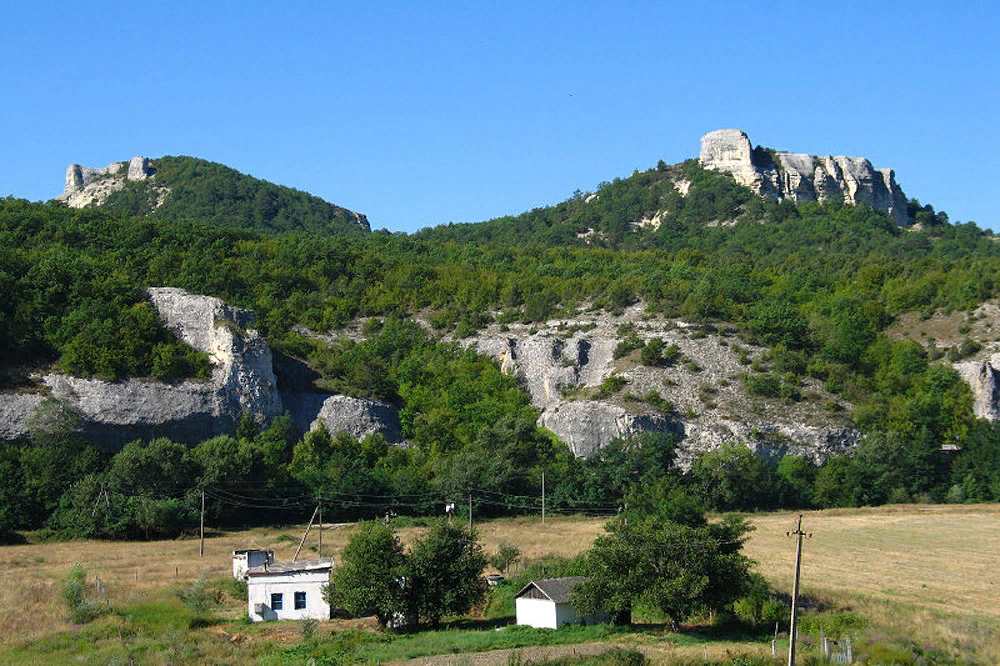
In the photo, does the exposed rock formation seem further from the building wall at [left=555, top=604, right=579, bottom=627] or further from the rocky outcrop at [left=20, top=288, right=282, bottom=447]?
the building wall at [left=555, top=604, right=579, bottom=627]

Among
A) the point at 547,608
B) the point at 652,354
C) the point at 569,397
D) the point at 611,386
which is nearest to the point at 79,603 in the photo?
the point at 547,608

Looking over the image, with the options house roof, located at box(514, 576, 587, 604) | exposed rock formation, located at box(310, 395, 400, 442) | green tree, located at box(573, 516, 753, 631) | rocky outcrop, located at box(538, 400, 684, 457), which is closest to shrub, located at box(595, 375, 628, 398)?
rocky outcrop, located at box(538, 400, 684, 457)

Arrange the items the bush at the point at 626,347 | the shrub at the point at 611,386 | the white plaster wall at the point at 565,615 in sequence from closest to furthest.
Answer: the white plaster wall at the point at 565,615, the shrub at the point at 611,386, the bush at the point at 626,347

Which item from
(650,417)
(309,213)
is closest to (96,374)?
(650,417)

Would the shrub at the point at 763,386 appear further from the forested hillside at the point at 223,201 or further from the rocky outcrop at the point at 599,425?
the forested hillside at the point at 223,201

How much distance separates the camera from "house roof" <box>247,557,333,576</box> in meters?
38.8

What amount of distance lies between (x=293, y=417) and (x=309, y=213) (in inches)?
2722

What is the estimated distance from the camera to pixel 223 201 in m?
135

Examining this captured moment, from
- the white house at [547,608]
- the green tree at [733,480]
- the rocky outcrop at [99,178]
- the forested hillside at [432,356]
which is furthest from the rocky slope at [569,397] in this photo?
the rocky outcrop at [99,178]

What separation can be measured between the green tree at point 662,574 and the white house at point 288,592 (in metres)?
8.50

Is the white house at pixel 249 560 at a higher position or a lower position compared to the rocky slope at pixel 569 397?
lower

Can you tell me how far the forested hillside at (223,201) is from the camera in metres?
131

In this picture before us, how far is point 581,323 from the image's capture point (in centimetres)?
8800

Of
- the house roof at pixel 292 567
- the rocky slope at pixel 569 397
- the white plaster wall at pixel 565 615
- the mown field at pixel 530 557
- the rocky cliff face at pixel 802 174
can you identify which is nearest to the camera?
the mown field at pixel 530 557
